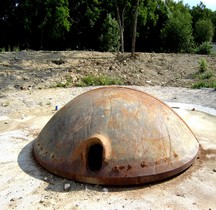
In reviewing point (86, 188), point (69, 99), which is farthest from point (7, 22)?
point (86, 188)

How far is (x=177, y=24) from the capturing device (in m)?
24.6

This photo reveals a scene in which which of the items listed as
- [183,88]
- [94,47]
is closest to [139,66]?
[183,88]

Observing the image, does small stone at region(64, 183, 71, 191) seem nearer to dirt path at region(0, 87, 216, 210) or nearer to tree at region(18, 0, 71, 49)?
dirt path at region(0, 87, 216, 210)

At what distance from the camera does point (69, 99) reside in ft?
29.5

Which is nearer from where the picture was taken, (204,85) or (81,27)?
(204,85)

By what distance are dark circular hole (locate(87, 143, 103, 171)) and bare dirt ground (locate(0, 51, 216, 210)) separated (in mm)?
298

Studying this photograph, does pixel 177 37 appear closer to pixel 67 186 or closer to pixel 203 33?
pixel 203 33

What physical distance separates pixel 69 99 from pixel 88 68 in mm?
3407

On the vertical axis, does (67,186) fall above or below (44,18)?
below

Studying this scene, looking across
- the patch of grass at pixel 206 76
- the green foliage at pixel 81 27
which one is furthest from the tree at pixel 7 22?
the patch of grass at pixel 206 76

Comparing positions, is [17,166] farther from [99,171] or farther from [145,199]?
[145,199]

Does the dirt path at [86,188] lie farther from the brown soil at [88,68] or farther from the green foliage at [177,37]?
the green foliage at [177,37]

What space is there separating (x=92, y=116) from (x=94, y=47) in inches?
823

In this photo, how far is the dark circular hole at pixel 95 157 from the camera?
4.50 meters
